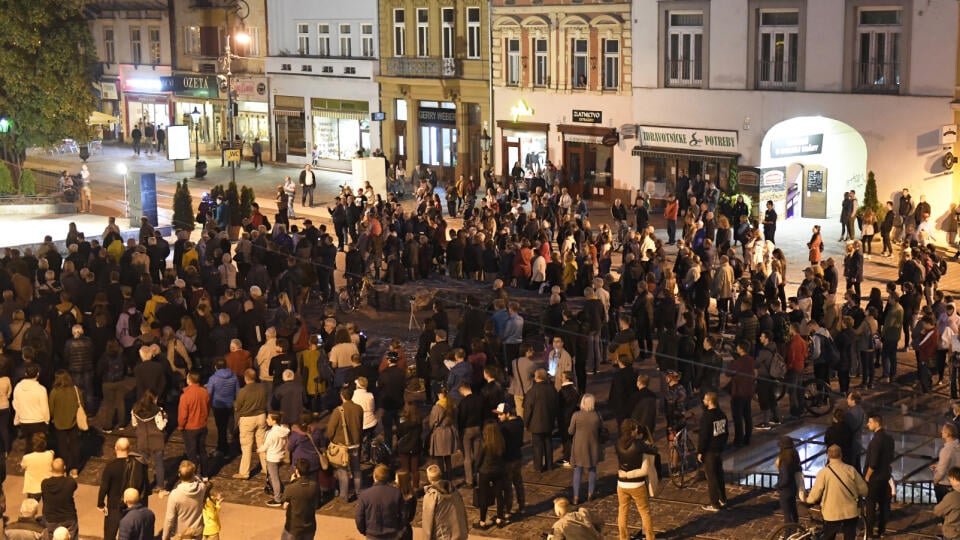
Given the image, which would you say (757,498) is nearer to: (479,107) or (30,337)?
(30,337)

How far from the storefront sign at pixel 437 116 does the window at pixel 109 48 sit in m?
23.6

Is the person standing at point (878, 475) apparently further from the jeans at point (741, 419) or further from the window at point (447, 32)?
the window at point (447, 32)

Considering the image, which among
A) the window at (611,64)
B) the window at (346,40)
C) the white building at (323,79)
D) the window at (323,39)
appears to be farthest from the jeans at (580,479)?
the window at (323,39)

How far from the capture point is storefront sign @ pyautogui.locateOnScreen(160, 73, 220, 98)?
59.1m

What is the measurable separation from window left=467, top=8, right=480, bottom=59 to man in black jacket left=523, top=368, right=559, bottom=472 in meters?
31.7

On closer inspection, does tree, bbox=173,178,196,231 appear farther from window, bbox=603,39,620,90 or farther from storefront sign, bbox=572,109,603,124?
window, bbox=603,39,620,90

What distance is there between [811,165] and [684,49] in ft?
16.8

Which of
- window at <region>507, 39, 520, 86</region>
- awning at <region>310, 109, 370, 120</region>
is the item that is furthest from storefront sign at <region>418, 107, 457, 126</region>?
window at <region>507, 39, 520, 86</region>

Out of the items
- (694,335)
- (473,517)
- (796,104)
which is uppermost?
(796,104)

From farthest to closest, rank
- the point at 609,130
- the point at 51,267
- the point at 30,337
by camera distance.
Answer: the point at 609,130 → the point at 51,267 → the point at 30,337

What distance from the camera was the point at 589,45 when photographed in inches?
1702

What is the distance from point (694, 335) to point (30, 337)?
9738mm

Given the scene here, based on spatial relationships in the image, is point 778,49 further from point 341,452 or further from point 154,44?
point 154,44

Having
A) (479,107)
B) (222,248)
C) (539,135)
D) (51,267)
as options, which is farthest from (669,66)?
(51,267)
